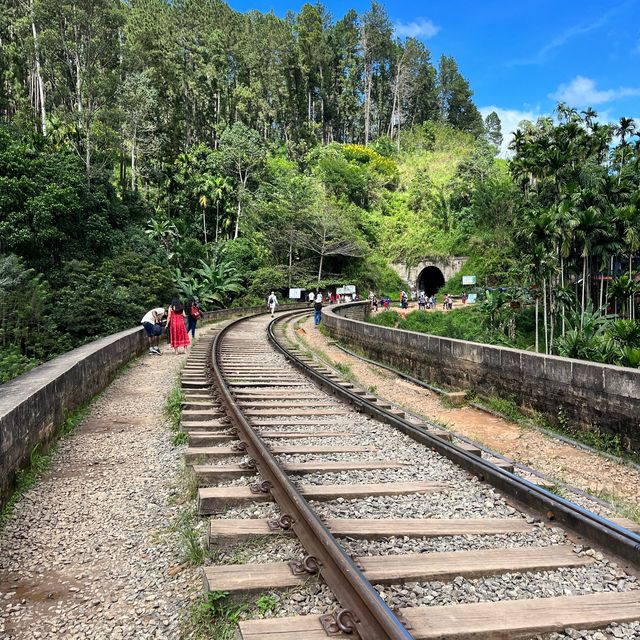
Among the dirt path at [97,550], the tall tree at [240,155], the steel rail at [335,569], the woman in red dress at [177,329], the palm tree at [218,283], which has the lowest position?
the dirt path at [97,550]

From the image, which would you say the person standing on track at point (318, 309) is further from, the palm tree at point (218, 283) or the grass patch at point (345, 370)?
the palm tree at point (218, 283)

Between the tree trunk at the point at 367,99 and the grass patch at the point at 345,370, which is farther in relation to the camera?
the tree trunk at the point at 367,99

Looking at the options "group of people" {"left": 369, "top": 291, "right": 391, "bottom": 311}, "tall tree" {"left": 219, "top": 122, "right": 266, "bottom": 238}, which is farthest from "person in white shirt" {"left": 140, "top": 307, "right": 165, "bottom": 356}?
"tall tree" {"left": 219, "top": 122, "right": 266, "bottom": 238}

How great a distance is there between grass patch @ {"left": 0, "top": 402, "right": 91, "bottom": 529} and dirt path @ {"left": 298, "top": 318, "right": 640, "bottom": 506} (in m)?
5.30

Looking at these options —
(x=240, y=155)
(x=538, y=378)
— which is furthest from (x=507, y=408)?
(x=240, y=155)

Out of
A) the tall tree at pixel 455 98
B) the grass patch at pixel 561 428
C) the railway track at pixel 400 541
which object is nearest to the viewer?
the railway track at pixel 400 541

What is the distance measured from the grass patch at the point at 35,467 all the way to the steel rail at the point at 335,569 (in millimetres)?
2059

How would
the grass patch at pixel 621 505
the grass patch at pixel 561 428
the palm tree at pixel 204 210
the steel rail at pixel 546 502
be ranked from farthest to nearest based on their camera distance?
the palm tree at pixel 204 210
the grass patch at pixel 561 428
the grass patch at pixel 621 505
the steel rail at pixel 546 502

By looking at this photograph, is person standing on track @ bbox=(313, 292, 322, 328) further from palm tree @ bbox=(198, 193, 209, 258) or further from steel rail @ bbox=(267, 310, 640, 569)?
palm tree @ bbox=(198, 193, 209, 258)

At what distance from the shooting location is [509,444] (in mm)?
7367

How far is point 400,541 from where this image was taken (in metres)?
3.46

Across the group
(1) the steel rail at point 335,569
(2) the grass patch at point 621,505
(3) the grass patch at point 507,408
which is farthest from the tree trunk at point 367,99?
(1) the steel rail at point 335,569

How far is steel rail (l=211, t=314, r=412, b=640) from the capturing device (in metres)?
2.31

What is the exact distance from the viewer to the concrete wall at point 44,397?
457 centimetres
